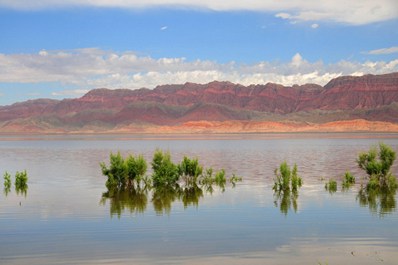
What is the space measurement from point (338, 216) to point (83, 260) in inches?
368

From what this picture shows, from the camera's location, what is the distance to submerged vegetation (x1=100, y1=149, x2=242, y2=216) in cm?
2402

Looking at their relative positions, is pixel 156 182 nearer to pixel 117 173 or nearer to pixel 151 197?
pixel 117 173

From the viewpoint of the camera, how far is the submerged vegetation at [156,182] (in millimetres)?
24016

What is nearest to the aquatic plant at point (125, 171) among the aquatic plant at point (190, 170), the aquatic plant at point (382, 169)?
the aquatic plant at point (190, 170)

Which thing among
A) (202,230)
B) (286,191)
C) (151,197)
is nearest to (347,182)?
(286,191)

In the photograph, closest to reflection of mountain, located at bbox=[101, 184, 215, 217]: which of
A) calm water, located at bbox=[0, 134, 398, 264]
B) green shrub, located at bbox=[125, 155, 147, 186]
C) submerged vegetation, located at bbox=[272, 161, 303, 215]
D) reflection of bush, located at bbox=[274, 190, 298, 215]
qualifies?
calm water, located at bbox=[0, 134, 398, 264]

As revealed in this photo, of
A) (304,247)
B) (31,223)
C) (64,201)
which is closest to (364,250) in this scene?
(304,247)

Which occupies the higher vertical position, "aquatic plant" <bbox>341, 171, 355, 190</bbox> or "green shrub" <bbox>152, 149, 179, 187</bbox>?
"green shrub" <bbox>152, 149, 179, 187</bbox>

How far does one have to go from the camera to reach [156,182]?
92.6 ft

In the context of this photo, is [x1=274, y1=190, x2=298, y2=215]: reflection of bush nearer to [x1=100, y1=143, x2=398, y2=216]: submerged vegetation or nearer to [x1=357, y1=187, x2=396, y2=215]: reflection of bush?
[x1=100, y1=143, x2=398, y2=216]: submerged vegetation

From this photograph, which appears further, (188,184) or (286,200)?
(188,184)

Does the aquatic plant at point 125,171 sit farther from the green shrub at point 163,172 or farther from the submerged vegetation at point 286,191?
the submerged vegetation at point 286,191

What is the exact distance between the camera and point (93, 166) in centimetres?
4366

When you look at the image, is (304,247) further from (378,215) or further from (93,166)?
(93,166)
